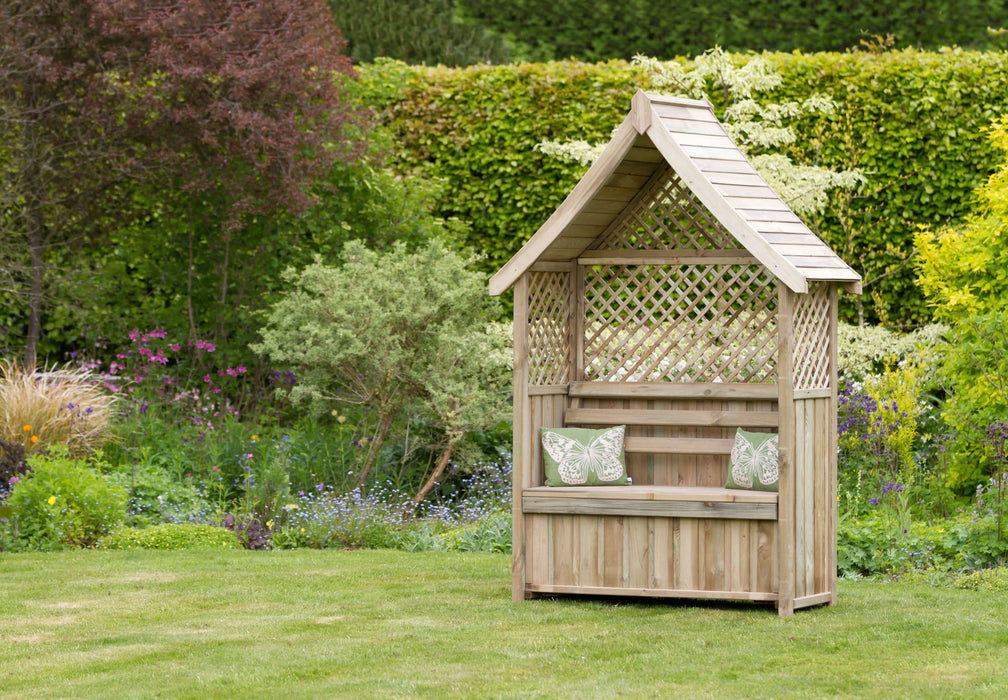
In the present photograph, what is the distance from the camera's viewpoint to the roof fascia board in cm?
621

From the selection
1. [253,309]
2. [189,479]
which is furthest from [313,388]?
[253,309]

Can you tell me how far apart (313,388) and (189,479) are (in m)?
1.06

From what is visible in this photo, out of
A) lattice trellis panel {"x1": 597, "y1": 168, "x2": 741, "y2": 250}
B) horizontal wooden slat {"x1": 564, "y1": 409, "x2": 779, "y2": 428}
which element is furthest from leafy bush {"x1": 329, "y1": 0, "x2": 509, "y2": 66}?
horizontal wooden slat {"x1": 564, "y1": 409, "x2": 779, "y2": 428}

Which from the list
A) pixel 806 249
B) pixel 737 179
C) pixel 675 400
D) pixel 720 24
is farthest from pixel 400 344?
pixel 720 24

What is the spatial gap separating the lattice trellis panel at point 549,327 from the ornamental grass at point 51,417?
372 cm

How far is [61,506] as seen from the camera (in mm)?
7988

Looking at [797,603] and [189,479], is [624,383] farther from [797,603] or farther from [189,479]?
[189,479]

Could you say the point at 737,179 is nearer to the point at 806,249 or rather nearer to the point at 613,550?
the point at 806,249

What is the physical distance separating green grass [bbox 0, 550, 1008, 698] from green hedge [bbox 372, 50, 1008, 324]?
513cm

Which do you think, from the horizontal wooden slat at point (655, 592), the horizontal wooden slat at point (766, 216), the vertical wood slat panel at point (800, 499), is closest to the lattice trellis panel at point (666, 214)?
the horizontal wooden slat at point (766, 216)

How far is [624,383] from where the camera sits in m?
7.05

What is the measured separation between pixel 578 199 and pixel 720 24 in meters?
14.8

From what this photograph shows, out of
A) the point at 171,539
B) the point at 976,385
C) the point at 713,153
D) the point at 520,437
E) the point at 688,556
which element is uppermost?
the point at 713,153

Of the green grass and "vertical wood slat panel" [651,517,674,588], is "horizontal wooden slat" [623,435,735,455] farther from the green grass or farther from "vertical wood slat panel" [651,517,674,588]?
the green grass
